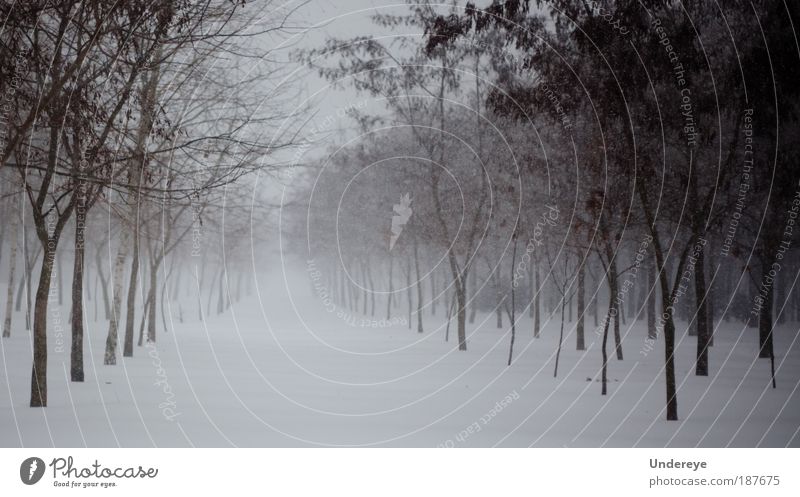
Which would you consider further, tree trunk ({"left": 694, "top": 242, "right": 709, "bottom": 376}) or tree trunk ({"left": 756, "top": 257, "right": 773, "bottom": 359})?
tree trunk ({"left": 756, "top": 257, "right": 773, "bottom": 359})

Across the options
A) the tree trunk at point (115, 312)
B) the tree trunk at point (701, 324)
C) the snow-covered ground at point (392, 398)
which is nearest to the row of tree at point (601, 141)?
the tree trunk at point (701, 324)

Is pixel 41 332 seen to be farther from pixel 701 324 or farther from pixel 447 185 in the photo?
pixel 447 185

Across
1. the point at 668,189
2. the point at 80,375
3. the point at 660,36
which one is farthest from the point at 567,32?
the point at 80,375

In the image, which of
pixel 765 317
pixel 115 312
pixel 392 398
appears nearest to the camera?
pixel 392 398

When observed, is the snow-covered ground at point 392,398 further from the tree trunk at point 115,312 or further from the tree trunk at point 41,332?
the tree trunk at point 115,312

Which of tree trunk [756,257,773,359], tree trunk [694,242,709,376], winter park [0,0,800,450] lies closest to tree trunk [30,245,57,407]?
winter park [0,0,800,450]

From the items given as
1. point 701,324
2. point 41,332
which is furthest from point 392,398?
point 701,324

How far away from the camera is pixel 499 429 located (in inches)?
396

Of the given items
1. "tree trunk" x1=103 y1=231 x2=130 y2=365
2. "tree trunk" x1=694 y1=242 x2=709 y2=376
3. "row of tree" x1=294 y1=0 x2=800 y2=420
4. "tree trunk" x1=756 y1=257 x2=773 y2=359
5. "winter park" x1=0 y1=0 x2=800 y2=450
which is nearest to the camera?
"winter park" x1=0 y1=0 x2=800 y2=450

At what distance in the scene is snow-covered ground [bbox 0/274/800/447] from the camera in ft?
29.0

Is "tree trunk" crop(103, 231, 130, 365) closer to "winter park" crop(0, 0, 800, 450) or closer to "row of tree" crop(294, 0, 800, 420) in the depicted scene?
"winter park" crop(0, 0, 800, 450)

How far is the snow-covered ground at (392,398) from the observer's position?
8828mm

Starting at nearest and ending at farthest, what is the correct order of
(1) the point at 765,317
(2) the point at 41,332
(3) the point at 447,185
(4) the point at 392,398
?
(2) the point at 41,332 → (4) the point at 392,398 → (1) the point at 765,317 → (3) the point at 447,185

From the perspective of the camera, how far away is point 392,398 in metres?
13.4
